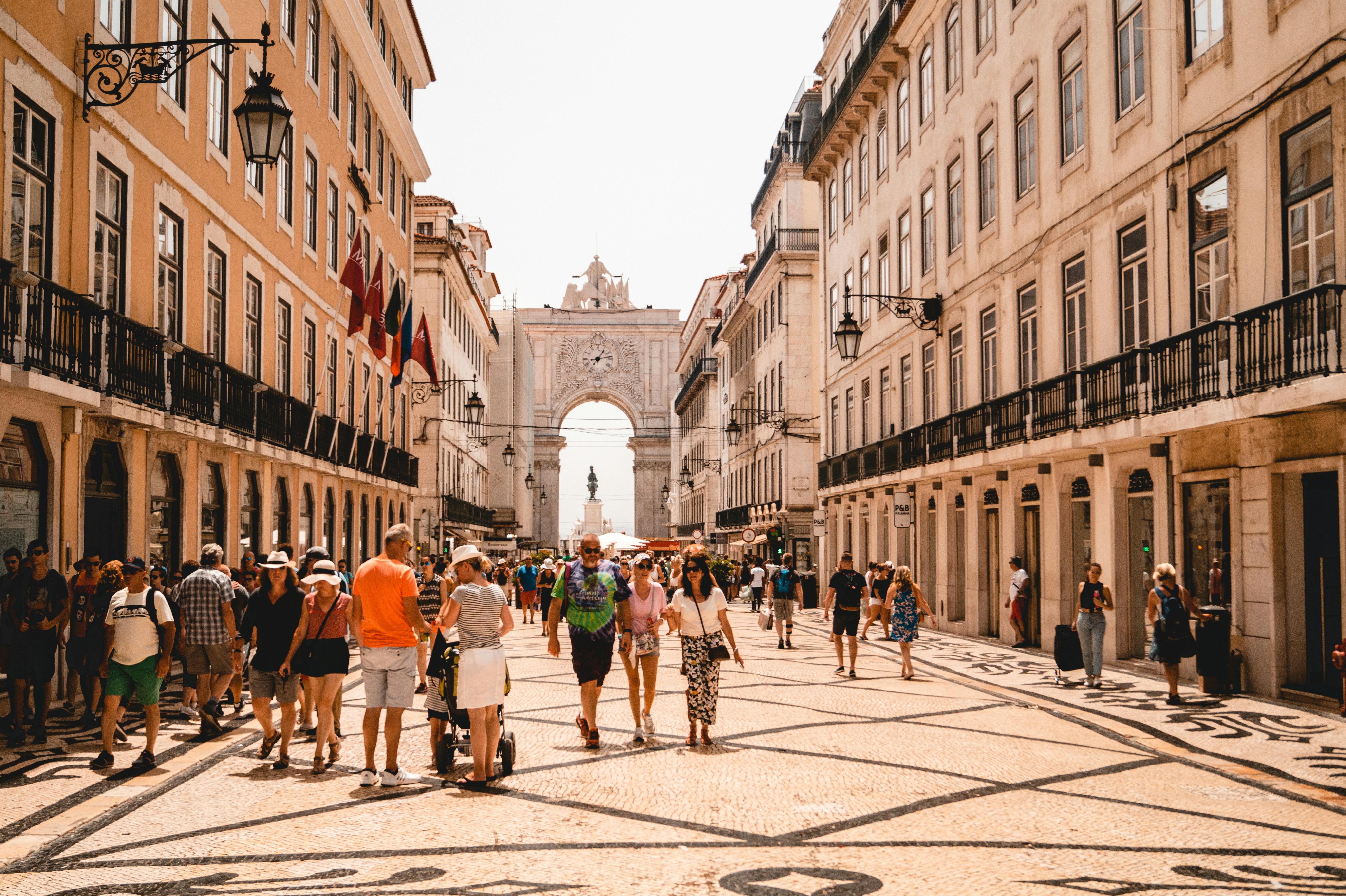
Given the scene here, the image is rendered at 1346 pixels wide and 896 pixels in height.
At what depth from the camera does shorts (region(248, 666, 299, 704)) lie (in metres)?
9.68

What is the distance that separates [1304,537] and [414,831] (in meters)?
10.3

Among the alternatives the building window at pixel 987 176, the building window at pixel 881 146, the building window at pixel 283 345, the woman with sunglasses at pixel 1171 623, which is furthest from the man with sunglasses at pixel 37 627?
the building window at pixel 881 146

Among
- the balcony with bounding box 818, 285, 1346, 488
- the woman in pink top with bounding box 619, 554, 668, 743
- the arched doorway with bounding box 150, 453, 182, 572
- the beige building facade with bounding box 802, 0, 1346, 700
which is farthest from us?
the arched doorway with bounding box 150, 453, 182, 572

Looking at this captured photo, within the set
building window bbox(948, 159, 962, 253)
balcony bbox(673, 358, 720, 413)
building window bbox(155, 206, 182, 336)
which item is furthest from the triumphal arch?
building window bbox(155, 206, 182, 336)

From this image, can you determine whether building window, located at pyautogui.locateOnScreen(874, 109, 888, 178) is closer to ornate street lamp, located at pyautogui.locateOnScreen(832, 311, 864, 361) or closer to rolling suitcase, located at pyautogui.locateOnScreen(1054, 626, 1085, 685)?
ornate street lamp, located at pyautogui.locateOnScreen(832, 311, 864, 361)

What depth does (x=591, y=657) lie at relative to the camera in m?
10.2

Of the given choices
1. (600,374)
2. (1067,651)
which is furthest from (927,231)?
(600,374)

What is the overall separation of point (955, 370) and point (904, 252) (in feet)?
16.9

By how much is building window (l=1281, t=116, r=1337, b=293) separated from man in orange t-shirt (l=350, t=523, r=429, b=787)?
353 inches

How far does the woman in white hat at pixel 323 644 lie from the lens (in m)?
9.60

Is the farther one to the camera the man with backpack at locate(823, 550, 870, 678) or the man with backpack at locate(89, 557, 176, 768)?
the man with backpack at locate(823, 550, 870, 678)

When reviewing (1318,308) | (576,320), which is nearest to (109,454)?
(1318,308)

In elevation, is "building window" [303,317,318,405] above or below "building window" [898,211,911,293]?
below

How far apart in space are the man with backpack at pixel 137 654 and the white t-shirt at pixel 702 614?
3974 mm
